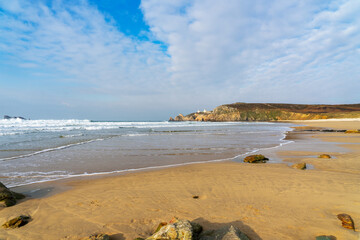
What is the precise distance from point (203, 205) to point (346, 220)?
2660 millimetres

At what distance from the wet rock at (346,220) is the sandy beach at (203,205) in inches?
4.1

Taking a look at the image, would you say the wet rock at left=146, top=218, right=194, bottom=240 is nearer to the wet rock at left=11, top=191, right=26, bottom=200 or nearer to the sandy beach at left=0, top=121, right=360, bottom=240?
the sandy beach at left=0, top=121, right=360, bottom=240

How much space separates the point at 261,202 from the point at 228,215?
1100 mm

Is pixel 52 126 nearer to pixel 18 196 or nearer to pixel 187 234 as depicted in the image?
pixel 18 196

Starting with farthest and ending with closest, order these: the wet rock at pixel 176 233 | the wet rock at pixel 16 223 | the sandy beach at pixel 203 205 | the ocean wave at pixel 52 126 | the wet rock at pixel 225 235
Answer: the ocean wave at pixel 52 126 → the wet rock at pixel 16 223 → the sandy beach at pixel 203 205 → the wet rock at pixel 225 235 → the wet rock at pixel 176 233

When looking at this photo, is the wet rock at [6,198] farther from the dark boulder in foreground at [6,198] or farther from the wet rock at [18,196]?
the wet rock at [18,196]

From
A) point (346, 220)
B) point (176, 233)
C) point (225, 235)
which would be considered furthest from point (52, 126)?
point (346, 220)

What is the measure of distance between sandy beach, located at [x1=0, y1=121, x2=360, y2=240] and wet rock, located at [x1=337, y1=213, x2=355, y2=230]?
10 cm

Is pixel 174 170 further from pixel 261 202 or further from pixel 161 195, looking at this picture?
→ pixel 261 202

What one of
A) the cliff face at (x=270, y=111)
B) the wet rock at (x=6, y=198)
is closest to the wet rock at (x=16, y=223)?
the wet rock at (x=6, y=198)

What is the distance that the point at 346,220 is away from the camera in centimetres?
345

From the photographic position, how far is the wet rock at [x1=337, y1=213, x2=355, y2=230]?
331 centimetres

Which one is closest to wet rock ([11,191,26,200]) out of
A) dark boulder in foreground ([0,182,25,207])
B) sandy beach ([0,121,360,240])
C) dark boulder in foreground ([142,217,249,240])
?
dark boulder in foreground ([0,182,25,207])

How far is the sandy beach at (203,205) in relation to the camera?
343 cm
